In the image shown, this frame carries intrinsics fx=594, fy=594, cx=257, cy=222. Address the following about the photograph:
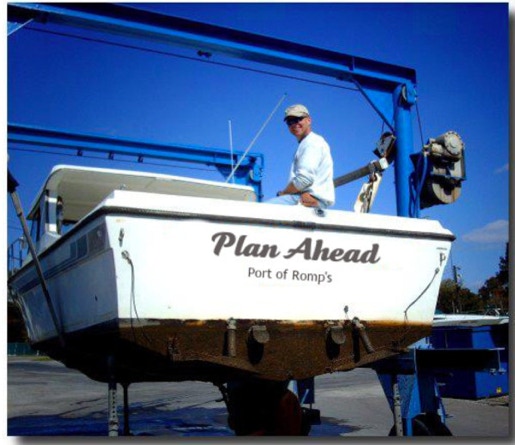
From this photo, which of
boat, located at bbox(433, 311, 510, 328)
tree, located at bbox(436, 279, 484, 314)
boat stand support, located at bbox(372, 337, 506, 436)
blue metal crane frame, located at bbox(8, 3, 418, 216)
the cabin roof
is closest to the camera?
boat stand support, located at bbox(372, 337, 506, 436)

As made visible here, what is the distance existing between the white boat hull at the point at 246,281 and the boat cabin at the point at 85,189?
787mm

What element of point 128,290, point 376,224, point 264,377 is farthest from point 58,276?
point 376,224

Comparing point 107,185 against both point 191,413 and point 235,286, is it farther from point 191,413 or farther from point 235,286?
point 191,413

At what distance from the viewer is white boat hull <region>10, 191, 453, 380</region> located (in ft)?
11.7

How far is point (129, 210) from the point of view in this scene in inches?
139

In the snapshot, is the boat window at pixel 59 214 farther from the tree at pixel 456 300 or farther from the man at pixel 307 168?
the tree at pixel 456 300

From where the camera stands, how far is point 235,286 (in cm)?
380

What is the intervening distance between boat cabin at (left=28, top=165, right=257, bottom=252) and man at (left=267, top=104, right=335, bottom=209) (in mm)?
1363

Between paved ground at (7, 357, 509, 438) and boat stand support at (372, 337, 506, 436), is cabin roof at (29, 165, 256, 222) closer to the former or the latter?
boat stand support at (372, 337, 506, 436)

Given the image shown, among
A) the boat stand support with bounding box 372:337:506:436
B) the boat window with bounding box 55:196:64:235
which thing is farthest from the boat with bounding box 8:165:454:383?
the boat stand support with bounding box 372:337:506:436

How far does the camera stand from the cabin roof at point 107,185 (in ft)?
17.5

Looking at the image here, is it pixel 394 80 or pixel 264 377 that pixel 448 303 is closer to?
pixel 394 80

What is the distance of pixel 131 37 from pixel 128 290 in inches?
114

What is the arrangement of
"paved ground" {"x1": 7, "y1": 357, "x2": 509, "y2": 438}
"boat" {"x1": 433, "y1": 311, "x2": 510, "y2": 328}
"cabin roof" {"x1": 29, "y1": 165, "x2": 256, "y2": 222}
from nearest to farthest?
"cabin roof" {"x1": 29, "y1": 165, "x2": 256, "y2": 222}
"boat" {"x1": 433, "y1": 311, "x2": 510, "y2": 328}
"paved ground" {"x1": 7, "y1": 357, "x2": 509, "y2": 438}
